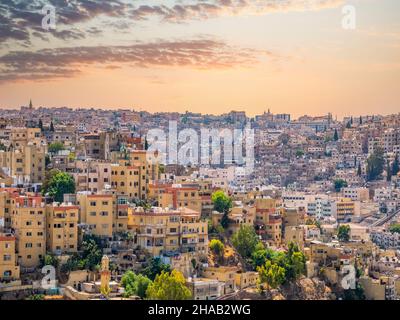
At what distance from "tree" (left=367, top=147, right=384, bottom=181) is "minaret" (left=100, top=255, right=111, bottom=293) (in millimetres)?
12178

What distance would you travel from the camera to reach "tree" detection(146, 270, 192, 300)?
8.41 meters

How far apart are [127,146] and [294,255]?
2.94 m

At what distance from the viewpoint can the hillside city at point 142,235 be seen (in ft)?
29.7

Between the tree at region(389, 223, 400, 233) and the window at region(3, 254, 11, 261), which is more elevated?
the window at region(3, 254, 11, 261)

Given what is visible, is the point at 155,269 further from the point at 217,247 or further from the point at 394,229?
the point at 394,229

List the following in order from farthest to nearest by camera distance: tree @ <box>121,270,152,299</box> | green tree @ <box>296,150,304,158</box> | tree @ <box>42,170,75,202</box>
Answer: green tree @ <box>296,150,304,158</box> → tree @ <box>42,170,75,202</box> → tree @ <box>121,270,152,299</box>

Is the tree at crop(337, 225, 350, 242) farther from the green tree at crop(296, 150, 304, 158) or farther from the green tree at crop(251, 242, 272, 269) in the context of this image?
the green tree at crop(296, 150, 304, 158)

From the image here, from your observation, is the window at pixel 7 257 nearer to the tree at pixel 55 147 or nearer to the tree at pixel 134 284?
the tree at pixel 134 284

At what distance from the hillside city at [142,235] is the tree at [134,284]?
0.04 feet

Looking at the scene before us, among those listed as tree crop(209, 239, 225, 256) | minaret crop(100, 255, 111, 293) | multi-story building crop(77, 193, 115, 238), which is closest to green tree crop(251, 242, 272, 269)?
tree crop(209, 239, 225, 256)

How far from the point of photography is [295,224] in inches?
489

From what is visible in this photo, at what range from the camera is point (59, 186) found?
10.5m

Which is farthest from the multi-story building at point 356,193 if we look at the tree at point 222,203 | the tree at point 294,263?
the tree at point 294,263

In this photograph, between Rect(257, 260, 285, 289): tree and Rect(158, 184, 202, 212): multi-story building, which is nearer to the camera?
Rect(257, 260, 285, 289): tree
